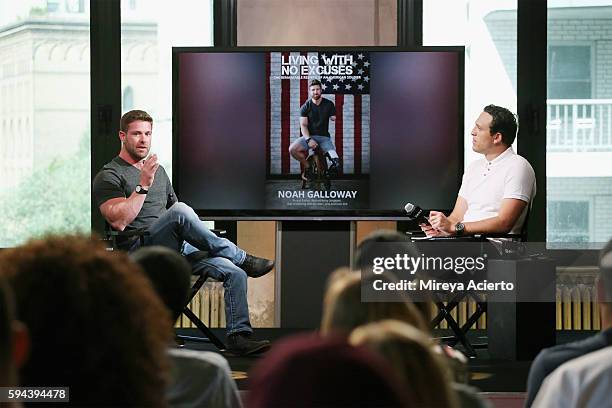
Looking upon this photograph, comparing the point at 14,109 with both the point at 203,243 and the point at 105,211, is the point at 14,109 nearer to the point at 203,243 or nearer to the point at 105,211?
the point at 105,211

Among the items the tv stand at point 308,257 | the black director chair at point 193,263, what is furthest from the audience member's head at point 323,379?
the tv stand at point 308,257

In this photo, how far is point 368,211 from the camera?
6203mm

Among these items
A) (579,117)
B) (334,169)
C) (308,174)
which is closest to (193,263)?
(308,174)

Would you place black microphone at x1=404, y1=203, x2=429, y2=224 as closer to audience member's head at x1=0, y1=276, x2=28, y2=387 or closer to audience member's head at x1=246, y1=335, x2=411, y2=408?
audience member's head at x1=0, y1=276, x2=28, y2=387

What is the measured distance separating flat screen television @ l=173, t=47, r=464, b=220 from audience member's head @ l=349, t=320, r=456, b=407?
511 cm

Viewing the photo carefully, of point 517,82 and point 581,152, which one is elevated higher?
point 517,82

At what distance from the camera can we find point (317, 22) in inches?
280

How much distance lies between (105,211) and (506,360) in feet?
7.16

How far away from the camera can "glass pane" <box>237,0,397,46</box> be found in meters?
7.10

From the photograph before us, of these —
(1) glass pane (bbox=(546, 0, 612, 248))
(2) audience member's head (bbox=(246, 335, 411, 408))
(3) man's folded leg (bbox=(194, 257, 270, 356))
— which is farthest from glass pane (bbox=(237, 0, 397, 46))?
(2) audience member's head (bbox=(246, 335, 411, 408))

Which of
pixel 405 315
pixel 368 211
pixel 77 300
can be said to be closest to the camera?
pixel 77 300

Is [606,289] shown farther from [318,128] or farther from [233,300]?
[318,128]

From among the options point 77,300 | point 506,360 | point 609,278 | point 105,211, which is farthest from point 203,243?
point 77,300

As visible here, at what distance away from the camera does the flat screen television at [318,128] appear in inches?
241
